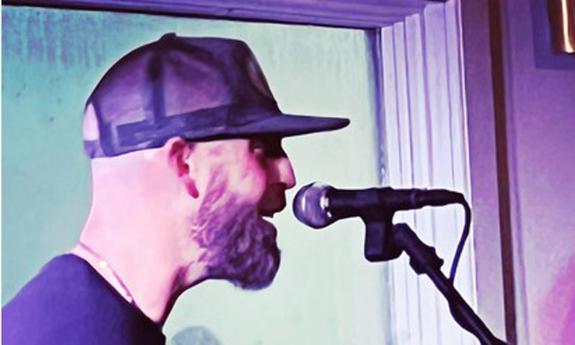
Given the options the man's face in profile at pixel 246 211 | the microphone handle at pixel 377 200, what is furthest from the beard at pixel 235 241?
the microphone handle at pixel 377 200

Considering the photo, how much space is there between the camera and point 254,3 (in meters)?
1.28

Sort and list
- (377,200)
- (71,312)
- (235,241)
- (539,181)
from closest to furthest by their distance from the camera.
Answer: (71,312) < (235,241) < (377,200) < (539,181)

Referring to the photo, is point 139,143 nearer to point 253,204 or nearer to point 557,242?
point 253,204

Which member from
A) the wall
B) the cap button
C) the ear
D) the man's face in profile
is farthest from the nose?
the wall

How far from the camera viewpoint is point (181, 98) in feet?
4.04

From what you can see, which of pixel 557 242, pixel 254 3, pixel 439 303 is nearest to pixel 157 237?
pixel 254 3

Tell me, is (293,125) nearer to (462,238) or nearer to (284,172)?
(284,172)

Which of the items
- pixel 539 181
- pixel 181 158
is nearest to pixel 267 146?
pixel 181 158

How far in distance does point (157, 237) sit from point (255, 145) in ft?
0.66

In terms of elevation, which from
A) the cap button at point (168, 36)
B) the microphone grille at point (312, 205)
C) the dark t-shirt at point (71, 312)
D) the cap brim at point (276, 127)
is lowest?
the dark t-shirt at point (71, 312)

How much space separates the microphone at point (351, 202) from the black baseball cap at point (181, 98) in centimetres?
11

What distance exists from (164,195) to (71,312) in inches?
8.1

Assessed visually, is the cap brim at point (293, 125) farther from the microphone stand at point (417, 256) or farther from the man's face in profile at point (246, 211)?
the microphone stand at point (417, 256)

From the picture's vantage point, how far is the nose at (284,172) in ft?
4.28
